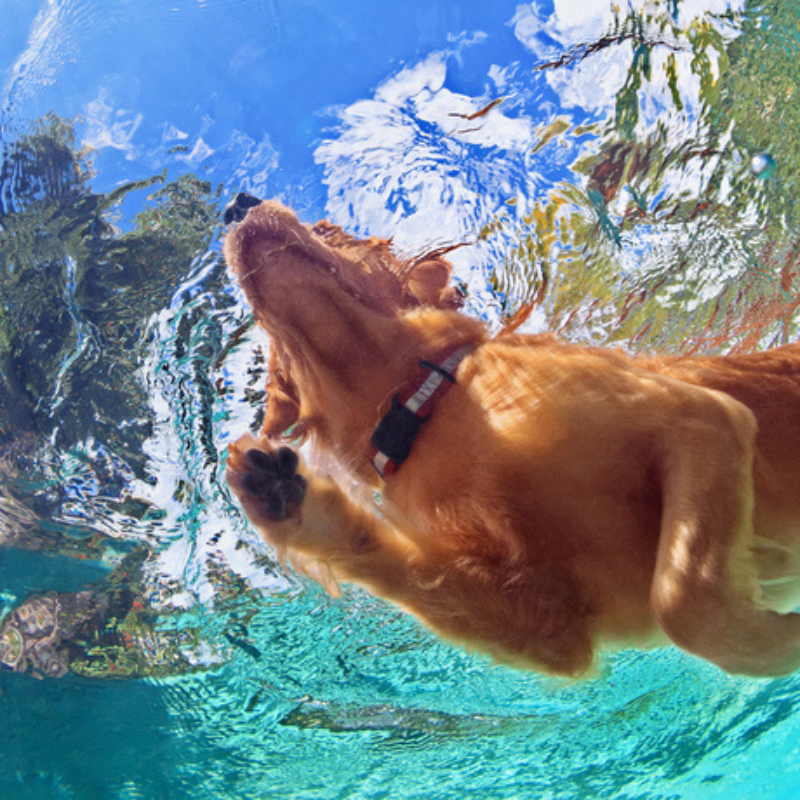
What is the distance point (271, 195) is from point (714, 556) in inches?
89.6

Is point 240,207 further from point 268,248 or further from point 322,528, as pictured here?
point 322,528

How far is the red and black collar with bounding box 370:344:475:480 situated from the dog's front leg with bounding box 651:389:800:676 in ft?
2.73

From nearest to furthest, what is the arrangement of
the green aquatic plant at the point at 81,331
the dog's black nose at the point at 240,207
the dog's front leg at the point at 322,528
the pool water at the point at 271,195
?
the dog's front leg at the point at 322,528, the dog's black nose at the point at 240,207, the pool water at the point at 271,195, the green aquatic plant at the point at 81,331

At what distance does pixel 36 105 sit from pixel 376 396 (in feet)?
7.29

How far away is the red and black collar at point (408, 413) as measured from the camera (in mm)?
2340

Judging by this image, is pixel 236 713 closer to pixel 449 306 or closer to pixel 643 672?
pixel 643 672

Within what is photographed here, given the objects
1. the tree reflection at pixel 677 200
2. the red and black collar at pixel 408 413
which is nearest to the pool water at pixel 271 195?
the tree reflection at pixel 677 200

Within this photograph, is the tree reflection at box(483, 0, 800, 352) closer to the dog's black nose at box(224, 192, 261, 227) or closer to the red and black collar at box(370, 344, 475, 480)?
the red and black collar at box(370, 344, 475, 480)

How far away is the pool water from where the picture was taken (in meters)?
3.00

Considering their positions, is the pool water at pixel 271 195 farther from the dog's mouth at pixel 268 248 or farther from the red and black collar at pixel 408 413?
the red and black collar at pixel 408 413

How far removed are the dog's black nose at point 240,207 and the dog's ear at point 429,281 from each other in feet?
2.31

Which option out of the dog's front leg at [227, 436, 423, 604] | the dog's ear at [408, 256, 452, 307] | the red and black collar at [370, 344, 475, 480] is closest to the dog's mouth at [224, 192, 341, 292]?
the dog's ear at [408, 256, 452, 307]

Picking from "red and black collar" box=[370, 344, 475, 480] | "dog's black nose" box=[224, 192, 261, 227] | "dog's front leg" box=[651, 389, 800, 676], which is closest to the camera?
"dog's front leg" box=[651, 389, 800, 676]

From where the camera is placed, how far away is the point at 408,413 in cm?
233
